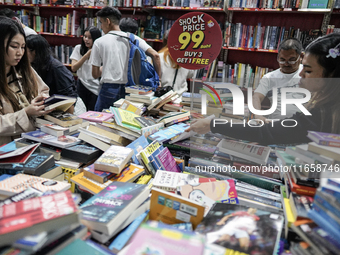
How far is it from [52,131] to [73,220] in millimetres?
1004

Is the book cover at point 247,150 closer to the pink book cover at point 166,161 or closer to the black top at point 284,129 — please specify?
the black top at point 284,129

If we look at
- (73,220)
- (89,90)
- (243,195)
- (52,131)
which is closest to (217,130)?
(243,195)

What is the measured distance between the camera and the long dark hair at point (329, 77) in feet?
3.26

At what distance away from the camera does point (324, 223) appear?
62 centimetres

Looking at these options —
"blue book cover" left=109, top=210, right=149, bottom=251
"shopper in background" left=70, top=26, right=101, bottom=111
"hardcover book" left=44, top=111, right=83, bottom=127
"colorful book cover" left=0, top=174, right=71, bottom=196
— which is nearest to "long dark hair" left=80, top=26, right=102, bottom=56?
"shopper in background" left=70, top=26, right=101, bottom=111

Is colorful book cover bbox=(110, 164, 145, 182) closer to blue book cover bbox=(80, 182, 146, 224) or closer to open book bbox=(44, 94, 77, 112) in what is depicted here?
blue book cover bbox=(80, 182, 146, 224)

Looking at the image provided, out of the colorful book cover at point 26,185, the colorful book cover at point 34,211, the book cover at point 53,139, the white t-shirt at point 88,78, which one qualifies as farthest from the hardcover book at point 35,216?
the white t-shirt at point 88,78

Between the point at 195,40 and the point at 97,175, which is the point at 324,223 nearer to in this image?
the point at 97,175

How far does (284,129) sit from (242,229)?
0.52 meters

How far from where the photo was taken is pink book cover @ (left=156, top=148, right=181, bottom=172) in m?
1.25

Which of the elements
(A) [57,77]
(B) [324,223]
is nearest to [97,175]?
(B) [324,223]

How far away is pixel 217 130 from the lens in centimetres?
118

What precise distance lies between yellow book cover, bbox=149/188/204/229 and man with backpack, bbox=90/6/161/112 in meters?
2.16

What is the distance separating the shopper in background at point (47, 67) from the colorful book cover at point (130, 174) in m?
1.42
